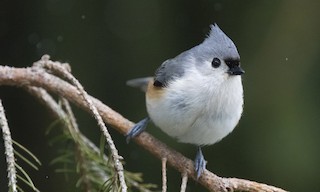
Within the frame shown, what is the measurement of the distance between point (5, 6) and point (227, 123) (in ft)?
3.65

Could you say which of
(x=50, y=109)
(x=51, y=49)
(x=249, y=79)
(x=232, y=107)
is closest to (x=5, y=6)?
(x=51, y=49)

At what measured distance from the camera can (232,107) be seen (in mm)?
1559

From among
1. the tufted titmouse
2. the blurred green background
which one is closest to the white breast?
the tufted titmouse

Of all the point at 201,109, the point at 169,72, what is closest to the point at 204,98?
the point at 201,109

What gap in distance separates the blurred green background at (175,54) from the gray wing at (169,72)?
46 centimetres

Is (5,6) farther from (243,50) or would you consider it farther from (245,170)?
(245,170)

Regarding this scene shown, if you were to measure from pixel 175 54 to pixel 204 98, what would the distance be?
2.17 feet

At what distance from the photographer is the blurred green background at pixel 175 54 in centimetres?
203

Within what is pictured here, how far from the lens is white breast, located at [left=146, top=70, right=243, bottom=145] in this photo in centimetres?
154

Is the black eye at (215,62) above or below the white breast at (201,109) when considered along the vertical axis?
above

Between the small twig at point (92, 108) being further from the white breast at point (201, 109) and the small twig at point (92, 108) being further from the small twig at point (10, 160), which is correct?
the white breast at point (201, 109)

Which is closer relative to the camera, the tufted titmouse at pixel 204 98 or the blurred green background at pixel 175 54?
the tufted titmouse at pixel 204 98

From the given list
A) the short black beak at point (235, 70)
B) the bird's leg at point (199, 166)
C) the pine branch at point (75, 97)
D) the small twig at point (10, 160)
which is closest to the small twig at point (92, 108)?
the pine branch at point (75, 97)

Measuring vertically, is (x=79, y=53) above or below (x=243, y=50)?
above
